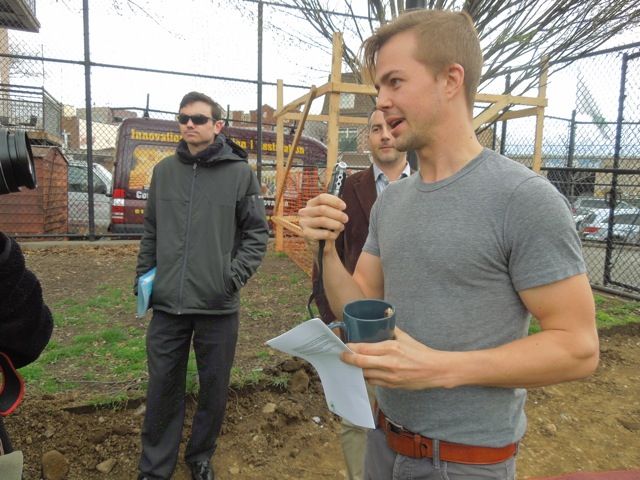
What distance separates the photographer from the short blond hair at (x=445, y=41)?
4.17 feet

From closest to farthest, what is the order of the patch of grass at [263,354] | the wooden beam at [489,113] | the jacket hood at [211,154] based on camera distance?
the jacket hood at [211,154], the patch of grass at [263,354], the wooden beam at [489,113]

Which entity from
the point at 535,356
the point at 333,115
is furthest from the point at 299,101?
the point at 535,356

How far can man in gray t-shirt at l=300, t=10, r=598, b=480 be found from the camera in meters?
1.10

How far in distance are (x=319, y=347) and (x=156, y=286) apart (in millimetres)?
1864

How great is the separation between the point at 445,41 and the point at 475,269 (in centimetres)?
61

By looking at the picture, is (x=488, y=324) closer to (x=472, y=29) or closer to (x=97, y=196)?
(x=472, y=29)

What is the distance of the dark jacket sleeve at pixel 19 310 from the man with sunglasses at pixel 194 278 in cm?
139

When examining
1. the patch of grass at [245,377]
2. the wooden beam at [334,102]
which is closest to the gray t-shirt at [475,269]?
the patch of grass at [245,377]

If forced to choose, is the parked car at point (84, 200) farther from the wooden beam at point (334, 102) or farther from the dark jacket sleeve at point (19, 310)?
the dark jacket sleeve at point (19, 310)

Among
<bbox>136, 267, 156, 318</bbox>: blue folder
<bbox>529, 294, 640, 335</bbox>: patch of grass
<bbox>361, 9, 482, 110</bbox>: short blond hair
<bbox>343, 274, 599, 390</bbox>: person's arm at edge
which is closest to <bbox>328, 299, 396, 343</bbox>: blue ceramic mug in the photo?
<bbox>343, 274, 599, 390</bbox>: person's arm at edge

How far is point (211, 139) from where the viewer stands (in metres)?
2.87

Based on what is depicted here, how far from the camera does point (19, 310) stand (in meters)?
1.16

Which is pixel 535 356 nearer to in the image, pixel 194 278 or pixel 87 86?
pixel 194 278

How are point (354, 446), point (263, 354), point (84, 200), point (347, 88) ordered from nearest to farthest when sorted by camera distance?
point (354, 446) < point (263, 354) < point (347, 88) < point (84, 200)
